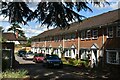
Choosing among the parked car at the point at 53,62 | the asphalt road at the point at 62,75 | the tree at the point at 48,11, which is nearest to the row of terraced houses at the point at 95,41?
the asphalt road at the point at 62,75

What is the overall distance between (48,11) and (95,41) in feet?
72.1

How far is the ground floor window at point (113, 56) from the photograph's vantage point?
28.6 metres

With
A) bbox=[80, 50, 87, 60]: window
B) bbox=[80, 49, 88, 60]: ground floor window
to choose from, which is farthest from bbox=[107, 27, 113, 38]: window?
bbox=[80, 50, 87, 60]: window

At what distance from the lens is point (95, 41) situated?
34.0 meters

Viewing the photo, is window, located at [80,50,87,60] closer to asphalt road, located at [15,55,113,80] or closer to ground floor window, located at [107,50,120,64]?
ground floor window, located at [107,50,120,64]

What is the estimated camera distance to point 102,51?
31.8 m

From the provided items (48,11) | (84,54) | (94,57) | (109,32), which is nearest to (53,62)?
(94,57)

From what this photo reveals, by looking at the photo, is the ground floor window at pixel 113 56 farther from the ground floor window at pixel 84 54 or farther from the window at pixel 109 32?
the ground floor window at pixel 84 54

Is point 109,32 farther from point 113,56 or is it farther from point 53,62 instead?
point 53,62

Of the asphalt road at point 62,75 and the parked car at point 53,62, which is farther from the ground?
the parked car at point 53,62

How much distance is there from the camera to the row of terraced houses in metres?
29.3

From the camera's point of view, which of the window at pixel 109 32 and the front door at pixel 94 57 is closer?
the window at pixel 109 32

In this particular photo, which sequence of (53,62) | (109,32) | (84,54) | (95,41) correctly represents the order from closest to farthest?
(109,32)
(53,62)
(95,41)
(84,54)

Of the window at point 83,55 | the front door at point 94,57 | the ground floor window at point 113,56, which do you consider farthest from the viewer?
the window at point 83,55
